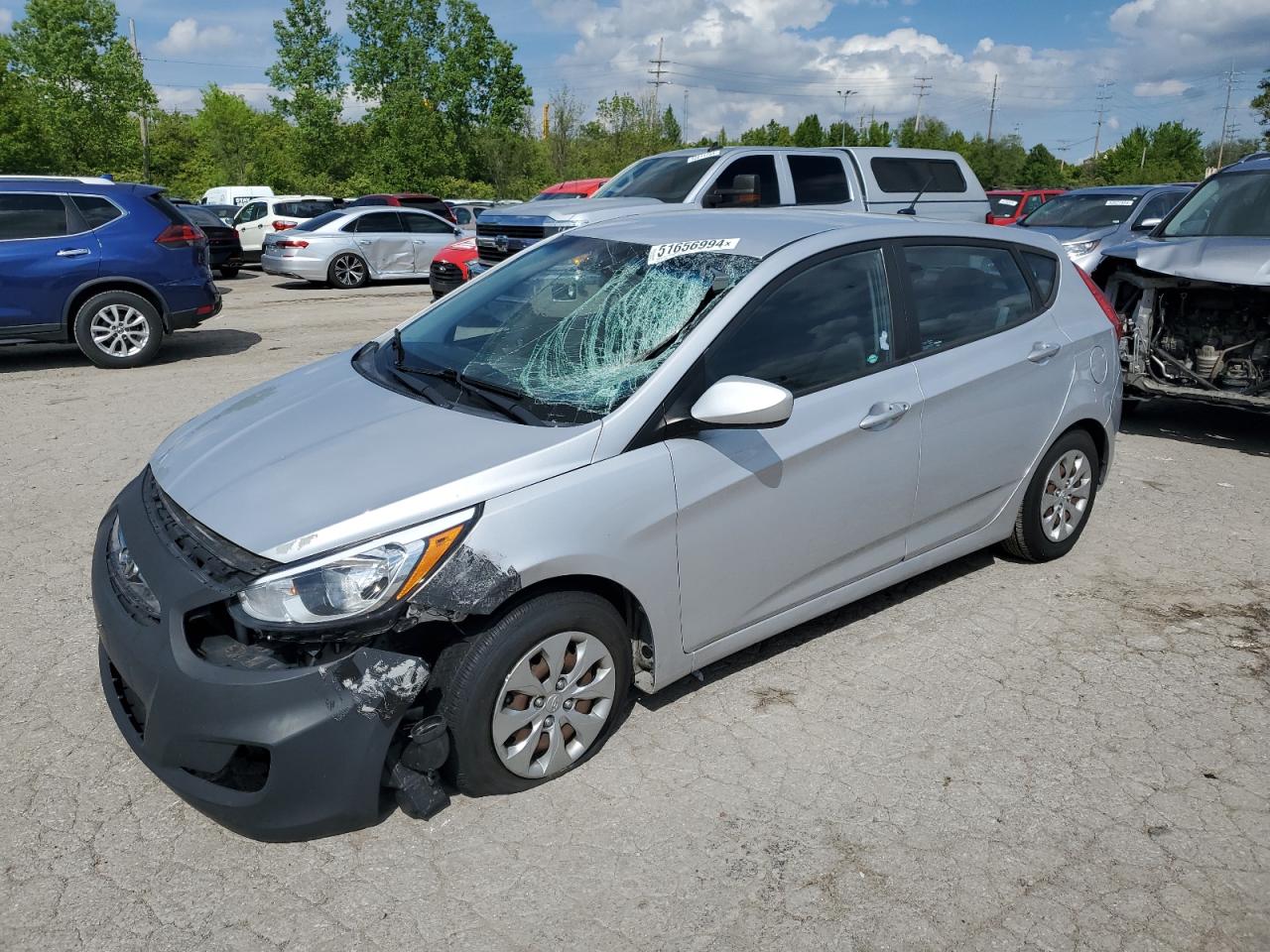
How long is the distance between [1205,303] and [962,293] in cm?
410

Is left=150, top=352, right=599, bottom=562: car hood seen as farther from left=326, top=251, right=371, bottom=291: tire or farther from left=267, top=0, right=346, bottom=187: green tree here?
left=267, top=0, right=346, bottom=187: green tree

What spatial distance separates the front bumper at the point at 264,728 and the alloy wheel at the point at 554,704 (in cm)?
34

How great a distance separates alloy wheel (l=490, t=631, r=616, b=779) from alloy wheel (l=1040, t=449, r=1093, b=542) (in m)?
2.68

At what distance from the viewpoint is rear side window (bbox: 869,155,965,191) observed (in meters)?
11.6

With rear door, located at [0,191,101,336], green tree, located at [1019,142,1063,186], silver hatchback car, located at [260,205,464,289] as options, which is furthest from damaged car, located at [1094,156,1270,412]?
green tree, located at [1019,142,1063,186]

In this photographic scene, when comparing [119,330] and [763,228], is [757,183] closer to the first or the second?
[119,330]

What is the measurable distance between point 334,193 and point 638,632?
155ft

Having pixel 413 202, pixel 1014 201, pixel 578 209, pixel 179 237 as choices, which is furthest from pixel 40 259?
pixel 1014 201

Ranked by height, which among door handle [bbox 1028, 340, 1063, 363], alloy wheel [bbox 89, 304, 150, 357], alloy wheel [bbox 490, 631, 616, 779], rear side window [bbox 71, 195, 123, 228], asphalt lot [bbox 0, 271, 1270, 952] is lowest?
asphalt lot [bbox 0, 271, 1270, 952]

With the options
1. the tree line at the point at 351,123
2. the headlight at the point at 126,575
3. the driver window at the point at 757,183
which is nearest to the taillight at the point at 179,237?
the driver window at the point at 757,183

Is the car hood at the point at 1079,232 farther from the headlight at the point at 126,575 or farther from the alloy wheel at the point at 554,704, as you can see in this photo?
the headlight at the point at 126,575

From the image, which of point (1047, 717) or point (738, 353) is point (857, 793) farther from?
point (738, 353)

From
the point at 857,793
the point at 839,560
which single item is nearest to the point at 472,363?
the point at 839,560

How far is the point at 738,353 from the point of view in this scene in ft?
11.6
